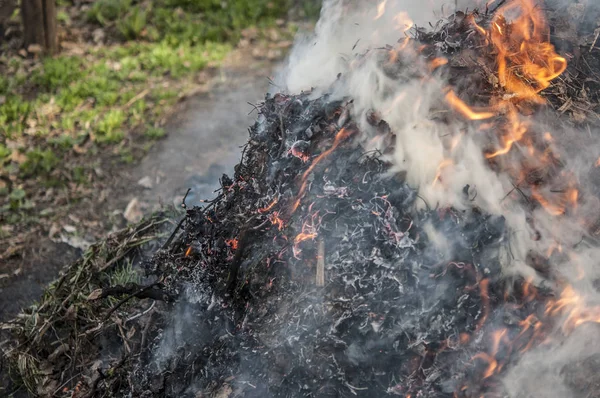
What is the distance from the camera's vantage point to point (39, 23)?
7.66 meters

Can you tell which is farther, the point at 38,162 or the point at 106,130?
the point at 106,130

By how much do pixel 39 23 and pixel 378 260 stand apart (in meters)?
6.48

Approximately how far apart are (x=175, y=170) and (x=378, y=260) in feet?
12.3

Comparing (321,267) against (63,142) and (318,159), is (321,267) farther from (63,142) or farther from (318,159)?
(63,142)

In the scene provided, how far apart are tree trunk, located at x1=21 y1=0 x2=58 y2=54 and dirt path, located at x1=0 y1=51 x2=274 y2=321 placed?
84.5 inches

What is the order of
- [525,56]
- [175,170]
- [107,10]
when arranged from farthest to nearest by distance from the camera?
[107,10]
[175,170]
[525,56]

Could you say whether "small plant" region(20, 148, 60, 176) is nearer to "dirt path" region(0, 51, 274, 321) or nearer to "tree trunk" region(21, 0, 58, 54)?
"dirt path" region(0, 51, 274, 321)

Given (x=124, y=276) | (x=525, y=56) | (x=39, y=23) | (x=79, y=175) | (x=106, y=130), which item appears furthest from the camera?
(x=39, y=23)

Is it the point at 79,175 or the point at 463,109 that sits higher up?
the point at 463,109

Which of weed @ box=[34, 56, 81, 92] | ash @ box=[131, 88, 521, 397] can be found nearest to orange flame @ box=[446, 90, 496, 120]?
ash @ box=[131, 88, 521, 397]

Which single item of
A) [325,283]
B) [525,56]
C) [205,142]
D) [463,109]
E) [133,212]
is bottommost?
[133,212]

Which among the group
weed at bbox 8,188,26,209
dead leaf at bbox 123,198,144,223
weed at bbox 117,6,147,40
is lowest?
dead leaf at bbox 123,198,144,223

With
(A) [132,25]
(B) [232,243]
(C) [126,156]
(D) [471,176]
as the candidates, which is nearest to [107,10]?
(A) [132,25]

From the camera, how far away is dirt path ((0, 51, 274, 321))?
5.11m
